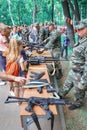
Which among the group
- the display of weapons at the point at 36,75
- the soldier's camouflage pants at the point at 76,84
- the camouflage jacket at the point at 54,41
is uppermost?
the camouflage jacket at the point at 54,41

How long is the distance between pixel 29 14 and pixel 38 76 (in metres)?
43.2

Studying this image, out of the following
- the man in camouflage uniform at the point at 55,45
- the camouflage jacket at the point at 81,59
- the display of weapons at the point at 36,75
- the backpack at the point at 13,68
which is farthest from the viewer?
the man in camouflage uniform at the point at 55,45

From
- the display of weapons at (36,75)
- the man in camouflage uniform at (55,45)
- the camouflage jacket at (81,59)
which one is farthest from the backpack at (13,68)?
the man in camouflage uniform at (55,45)

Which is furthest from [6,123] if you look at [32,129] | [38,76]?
[38,76]

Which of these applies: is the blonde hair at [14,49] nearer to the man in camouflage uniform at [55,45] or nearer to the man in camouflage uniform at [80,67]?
the man in camouflage uniform at [80,67]

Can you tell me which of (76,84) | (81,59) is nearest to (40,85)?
(81,59)

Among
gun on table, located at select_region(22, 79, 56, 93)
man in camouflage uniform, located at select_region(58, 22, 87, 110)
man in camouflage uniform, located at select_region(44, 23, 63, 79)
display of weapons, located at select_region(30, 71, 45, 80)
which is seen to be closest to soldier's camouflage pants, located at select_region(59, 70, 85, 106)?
man in camouflage uniform, located at select_region(58, 22, 87, 110)

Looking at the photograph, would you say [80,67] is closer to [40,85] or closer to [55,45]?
[40,85]

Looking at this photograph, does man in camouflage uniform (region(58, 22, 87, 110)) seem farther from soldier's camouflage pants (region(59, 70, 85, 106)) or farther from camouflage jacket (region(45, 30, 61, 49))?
camouflage jacket (region(45, 30, 61, 49))

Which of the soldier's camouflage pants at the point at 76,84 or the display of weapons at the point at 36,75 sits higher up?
the display of weapons at the point at 36,75

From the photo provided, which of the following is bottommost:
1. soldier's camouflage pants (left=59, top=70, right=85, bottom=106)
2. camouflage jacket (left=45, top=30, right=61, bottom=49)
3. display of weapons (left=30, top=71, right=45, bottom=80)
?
soldier's camouflage pants (left=59, top=70, right=85, bottom=106)

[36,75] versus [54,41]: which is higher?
[54,41]

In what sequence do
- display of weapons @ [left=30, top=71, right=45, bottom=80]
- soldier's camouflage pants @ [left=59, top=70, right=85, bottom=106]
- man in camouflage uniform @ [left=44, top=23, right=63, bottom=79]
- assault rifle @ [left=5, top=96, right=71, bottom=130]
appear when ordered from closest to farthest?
1. assault rifle @ [left=5, top=96, right=71, bottom=130]
2. display of weapons @ [left=30, top=71, right=45, bottom=80]
3. soldier's camouflage pants @ [left=59, top=70, right=85, bottom=106]
4. man in camouflage uniform @ [left=44, top=23, right=63, bottom=79]

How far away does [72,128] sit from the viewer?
217 inches
